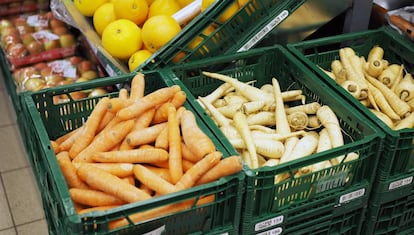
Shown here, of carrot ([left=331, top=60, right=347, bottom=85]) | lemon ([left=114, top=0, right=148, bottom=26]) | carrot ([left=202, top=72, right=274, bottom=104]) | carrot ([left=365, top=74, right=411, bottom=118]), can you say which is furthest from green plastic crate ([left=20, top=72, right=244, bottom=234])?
carrot ([left=365, top=74, right=411, bottom=118])

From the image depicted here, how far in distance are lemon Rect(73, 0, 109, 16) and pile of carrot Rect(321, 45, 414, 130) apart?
1108 millimetres

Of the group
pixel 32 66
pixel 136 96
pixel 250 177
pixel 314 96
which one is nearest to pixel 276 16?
pixel 314 96

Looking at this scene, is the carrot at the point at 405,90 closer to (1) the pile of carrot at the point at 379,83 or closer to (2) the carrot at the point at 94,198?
(1) the pile of carrot at the point at 379,83

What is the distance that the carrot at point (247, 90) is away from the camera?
187 centimetres

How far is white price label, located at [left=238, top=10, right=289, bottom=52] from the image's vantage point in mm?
1969

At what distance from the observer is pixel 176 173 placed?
1.43 meters

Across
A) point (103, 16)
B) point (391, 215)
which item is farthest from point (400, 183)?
point (103, 16)

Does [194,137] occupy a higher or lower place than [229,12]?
lower

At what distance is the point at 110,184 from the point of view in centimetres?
137

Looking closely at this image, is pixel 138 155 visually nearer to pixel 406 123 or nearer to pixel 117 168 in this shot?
pixel 117 168

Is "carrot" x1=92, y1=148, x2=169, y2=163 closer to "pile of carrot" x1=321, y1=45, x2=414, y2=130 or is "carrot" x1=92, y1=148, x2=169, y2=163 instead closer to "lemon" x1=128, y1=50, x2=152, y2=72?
"lemon" x1=128, y1=50, x2=152, y2=72

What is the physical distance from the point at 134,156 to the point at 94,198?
7.1 inches

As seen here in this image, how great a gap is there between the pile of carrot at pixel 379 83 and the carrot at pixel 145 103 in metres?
0.66

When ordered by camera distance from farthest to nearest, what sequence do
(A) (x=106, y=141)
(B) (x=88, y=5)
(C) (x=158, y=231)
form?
(B) (x=88, y=5), (A) (x=106, y=141), (C) (x=158, y=231)
